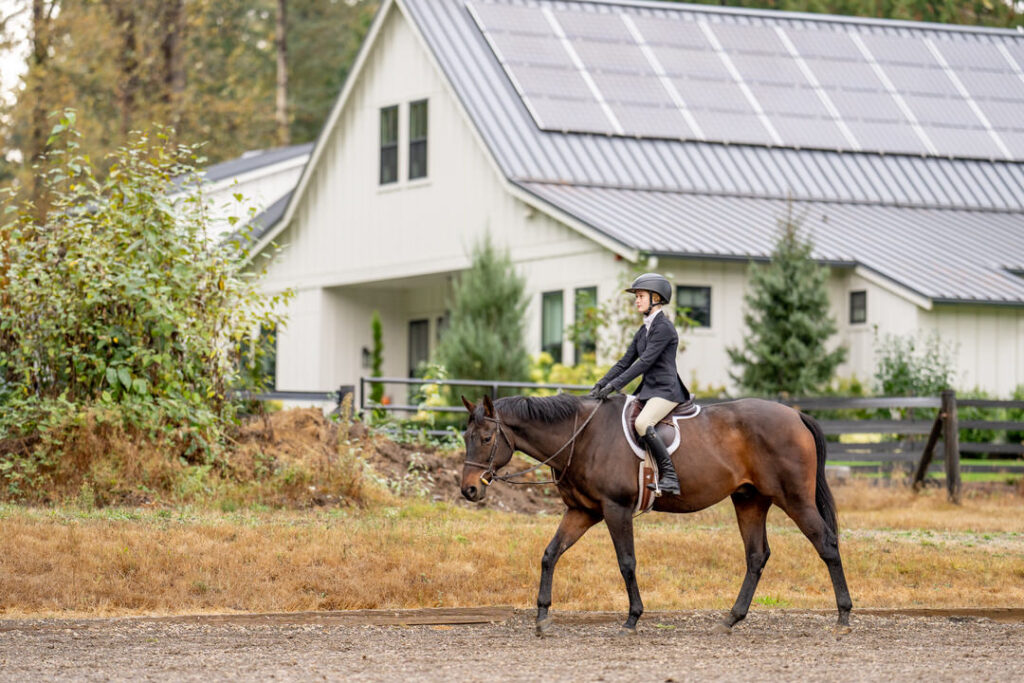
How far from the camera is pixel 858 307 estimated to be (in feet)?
93.4

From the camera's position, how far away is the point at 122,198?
61.7 ft

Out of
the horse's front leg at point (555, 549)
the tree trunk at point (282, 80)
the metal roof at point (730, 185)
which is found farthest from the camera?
the tree trunk at point (282, 80)

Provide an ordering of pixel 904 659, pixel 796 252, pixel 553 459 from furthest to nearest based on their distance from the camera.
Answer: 1. pixel 796 252
2. pixel 553 459
3. pixel 904 659

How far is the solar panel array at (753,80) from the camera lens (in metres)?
32.3

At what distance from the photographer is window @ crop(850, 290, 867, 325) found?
92.8ft

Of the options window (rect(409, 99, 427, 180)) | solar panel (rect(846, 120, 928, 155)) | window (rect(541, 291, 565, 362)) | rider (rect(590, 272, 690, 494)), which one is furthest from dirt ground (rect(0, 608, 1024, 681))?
solar panel (rect(846, 120, 928, 155))

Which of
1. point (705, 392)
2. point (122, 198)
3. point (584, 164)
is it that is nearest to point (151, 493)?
point (122, 198)

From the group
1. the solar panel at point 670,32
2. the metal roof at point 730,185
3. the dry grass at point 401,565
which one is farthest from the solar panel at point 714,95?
the dry grass at point 401,565

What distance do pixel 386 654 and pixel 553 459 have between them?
2.24 m

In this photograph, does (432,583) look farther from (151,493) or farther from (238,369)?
(238,369)

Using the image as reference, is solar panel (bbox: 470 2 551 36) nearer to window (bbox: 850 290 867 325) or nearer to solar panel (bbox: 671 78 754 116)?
solar panel (bbox: 671 78 754 116)

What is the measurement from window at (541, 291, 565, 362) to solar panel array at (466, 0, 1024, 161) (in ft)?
11.8

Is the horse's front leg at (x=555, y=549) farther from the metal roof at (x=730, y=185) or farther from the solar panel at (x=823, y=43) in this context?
the solar panel at (x=823, y=43)

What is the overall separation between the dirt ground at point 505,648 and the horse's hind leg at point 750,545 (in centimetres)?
18
